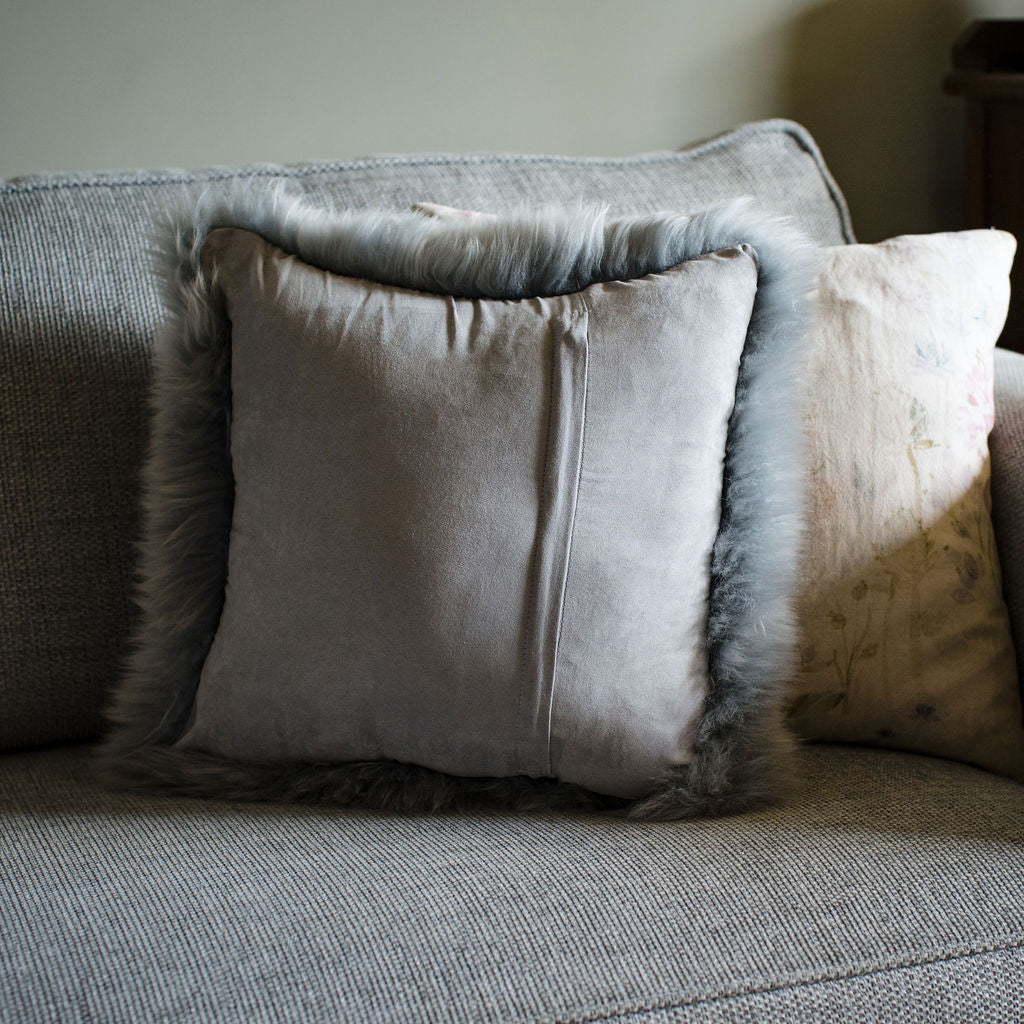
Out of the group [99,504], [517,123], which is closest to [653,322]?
[99,504]

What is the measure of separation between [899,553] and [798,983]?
434mm

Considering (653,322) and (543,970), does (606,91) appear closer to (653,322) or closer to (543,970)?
(653,322)

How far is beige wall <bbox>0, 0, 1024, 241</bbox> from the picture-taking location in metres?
1.42

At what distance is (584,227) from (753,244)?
141 millimetres

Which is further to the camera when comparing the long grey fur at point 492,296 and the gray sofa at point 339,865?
the long grey fur at point 492,296

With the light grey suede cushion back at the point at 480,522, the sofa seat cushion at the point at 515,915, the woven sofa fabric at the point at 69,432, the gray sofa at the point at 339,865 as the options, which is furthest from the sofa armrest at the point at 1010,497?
the woven sofa fabric at the point at 69,432

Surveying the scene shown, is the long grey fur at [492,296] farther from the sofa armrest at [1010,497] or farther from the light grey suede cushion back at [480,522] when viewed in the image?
the sofa armrest at [1010,497]

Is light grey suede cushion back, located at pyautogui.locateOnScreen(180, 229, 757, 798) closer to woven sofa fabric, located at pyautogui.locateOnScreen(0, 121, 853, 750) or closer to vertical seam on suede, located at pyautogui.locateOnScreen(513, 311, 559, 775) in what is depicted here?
vertical seam on suede, located at pyautogui.locateOnScreen(513, 311, 559, 775)

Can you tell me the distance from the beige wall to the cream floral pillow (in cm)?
80

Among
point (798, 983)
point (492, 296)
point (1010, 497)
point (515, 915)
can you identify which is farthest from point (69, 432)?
point (1010, 497)

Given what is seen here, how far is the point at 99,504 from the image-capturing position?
1.02m

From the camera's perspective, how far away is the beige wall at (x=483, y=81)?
142 cm

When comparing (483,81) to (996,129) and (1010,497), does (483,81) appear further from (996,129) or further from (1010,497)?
(1010,497)

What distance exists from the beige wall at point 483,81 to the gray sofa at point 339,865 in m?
0.40
